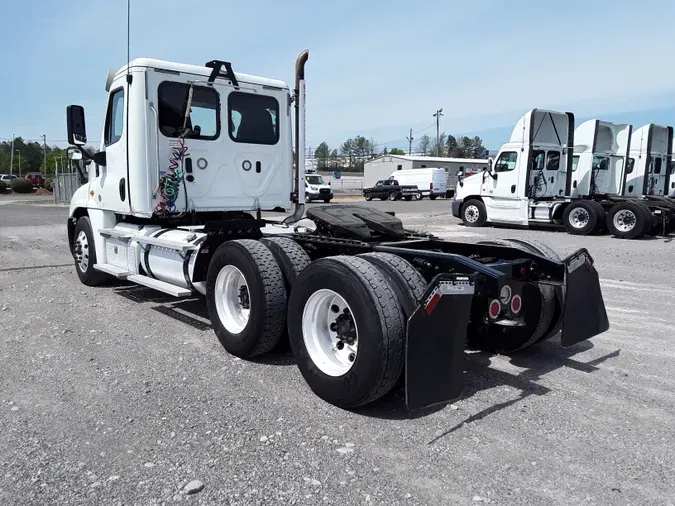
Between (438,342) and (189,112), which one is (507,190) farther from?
(438,342)

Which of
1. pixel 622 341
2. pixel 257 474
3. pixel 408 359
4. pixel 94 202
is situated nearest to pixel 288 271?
pixel 408 359

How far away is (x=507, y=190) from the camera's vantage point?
752 inches

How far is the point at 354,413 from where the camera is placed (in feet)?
13.1

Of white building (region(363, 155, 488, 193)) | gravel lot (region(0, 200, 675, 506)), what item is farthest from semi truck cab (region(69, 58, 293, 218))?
white building (region(363, 155, 488, 193))

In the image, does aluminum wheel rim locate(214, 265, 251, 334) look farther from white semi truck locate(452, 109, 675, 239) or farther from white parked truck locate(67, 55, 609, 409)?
white semi truck locate(452, 109, 675, 239)

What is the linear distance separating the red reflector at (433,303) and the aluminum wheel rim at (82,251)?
627 centimetres

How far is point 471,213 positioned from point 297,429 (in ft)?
57.4

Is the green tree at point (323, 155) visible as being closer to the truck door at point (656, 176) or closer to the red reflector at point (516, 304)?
the truck door at point (656, 176)

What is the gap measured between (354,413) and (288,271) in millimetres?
1458

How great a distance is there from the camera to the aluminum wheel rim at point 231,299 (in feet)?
17.5

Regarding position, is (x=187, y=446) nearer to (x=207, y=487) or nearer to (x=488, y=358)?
(x=207, y=487)

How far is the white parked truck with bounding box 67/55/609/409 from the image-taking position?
375cm

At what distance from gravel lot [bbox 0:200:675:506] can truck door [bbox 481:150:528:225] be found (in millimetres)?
13104

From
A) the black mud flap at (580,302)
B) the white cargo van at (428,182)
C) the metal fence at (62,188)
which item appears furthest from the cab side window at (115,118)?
the white cargo van at (428,182)
